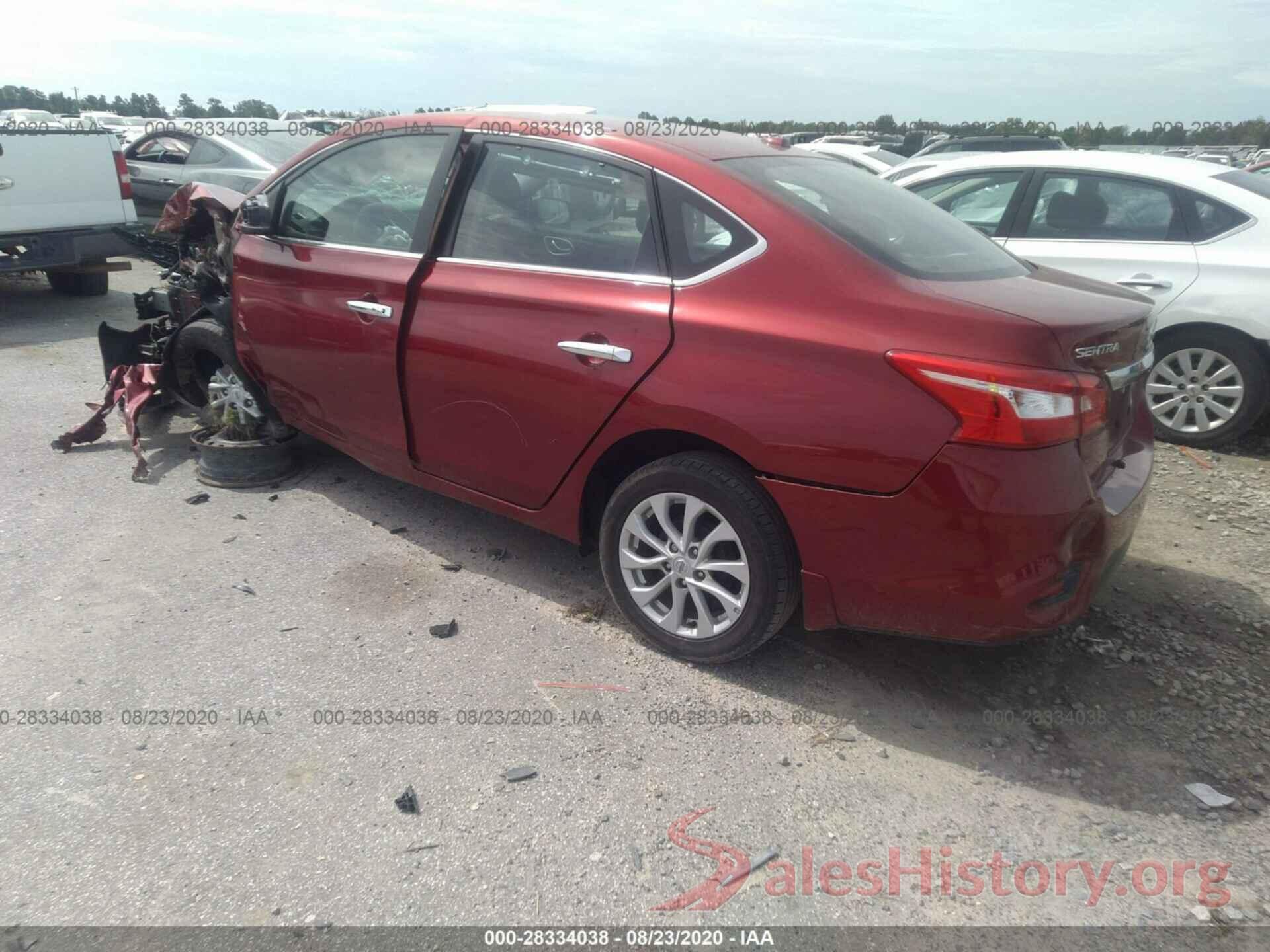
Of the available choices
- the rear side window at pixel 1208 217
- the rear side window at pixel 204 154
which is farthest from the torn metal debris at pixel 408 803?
the rear side window at pixel 204 154

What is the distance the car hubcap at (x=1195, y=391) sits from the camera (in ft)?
17.5

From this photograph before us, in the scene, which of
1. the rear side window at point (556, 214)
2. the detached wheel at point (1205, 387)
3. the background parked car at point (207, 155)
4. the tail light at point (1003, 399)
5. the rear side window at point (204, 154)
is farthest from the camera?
the rear side window at point (204, 154)

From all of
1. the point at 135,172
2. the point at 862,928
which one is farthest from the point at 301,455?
the point at 135,172

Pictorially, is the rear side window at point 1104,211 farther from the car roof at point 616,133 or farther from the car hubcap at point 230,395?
the car hubcap at point 230,395

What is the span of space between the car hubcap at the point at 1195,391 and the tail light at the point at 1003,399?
132 inches

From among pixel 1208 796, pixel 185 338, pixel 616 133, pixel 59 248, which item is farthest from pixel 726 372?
pixel 59 248

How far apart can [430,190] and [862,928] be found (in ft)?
9.88

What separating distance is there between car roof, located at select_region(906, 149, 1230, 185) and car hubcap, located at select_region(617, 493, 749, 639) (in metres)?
4.34

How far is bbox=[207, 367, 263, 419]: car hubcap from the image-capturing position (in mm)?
4828

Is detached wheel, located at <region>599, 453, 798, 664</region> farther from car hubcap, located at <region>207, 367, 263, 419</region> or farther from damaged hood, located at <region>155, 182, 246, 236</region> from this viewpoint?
damaged hood, located at <region>155, 182, 246, 236</region>

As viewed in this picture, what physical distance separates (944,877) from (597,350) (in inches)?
73.9

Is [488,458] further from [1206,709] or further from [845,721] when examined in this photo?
[1206,709]

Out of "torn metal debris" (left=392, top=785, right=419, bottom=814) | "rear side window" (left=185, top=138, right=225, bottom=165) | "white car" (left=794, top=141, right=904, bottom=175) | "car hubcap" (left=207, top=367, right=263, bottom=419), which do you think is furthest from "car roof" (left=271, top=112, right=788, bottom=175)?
"white car" (left=794, top=141, right=904, bottom=175)

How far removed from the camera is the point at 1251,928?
2.23 metres
